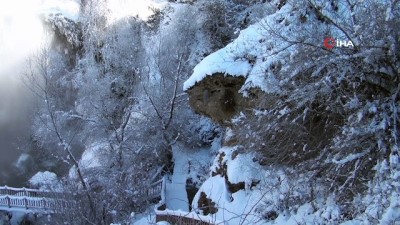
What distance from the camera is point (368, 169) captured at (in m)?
6.53

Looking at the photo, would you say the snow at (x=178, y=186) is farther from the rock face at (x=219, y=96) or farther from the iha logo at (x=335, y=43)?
the iha logo at (x=335, y=43)

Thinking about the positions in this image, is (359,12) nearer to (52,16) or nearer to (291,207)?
(291,207)

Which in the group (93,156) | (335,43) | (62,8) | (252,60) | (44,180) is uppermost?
(62,8)

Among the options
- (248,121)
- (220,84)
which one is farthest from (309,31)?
(220,84)

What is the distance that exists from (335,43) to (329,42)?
12cm

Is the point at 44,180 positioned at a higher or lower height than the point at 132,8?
lower

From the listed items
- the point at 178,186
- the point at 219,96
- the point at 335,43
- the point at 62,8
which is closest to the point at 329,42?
the point at 335,43

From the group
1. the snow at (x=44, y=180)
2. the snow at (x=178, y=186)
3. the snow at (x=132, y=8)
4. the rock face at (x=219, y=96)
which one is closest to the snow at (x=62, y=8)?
the snow at (x=132, y=8)

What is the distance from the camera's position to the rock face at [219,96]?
11128 mm

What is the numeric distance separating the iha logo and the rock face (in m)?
3.72

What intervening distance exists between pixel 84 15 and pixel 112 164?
303 inches

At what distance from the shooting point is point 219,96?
1142 centimetres

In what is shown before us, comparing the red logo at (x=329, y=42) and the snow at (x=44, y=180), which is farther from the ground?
the snow at (x=44, y=180)

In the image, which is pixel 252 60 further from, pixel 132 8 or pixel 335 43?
pixel 132 8
